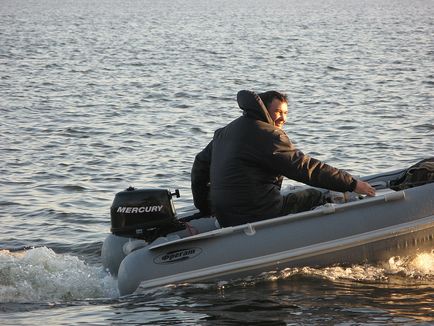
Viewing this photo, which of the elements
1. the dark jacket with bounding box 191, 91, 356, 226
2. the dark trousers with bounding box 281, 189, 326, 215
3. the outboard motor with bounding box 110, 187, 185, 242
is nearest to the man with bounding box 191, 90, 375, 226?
the dark jacket with bounding box 191, 91, 356, 226

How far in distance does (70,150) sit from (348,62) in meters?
12.0

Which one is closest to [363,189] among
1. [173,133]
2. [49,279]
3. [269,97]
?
[269,97]

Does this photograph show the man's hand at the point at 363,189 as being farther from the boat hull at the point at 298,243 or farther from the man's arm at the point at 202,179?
the man's arm at the point at 202,179

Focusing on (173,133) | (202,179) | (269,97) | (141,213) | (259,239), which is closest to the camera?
(259,239)

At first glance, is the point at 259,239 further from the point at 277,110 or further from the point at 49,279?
the point at 49,279

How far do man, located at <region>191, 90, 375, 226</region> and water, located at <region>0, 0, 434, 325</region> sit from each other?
512 mm

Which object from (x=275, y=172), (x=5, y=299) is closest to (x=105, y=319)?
(x=5, y=299)

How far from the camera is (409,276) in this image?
7637 millimetres

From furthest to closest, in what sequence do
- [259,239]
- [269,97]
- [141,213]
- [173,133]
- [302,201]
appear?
[173,133], [302,201], [269,97], [141,213], [259,239]

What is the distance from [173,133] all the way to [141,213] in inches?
287

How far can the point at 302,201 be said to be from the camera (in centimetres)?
769

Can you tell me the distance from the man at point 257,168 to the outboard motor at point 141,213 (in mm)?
365

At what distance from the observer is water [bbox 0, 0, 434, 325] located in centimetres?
715

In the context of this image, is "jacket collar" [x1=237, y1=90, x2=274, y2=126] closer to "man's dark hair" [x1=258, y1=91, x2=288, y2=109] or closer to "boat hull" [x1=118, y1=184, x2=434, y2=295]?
"man's dark hair" [x1=258, y1=91, x2=288, y2=109]
